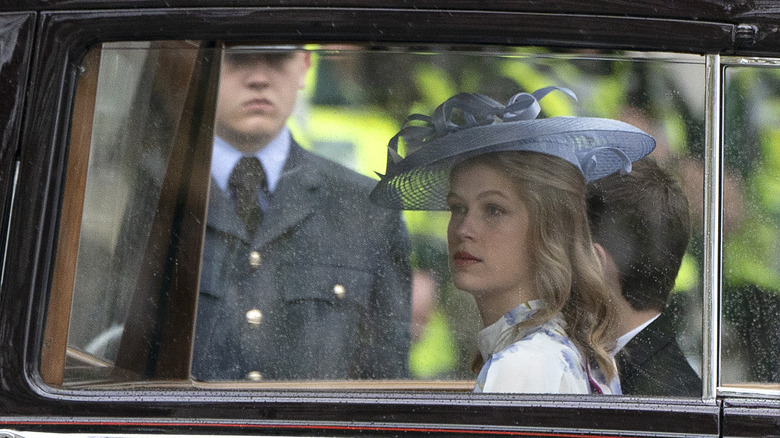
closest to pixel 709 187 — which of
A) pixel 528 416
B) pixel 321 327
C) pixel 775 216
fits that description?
pixel 775 216

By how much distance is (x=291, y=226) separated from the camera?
185 centimetres

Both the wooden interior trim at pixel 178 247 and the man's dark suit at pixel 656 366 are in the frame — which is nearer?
the man's dark suit at pixel 656 366

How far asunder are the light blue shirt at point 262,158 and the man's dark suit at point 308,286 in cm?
2

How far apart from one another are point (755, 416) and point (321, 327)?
859 mm

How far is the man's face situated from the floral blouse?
2.00 ft

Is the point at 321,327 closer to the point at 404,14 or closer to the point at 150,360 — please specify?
the point at 150,360

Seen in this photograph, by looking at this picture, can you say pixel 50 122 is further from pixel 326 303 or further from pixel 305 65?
pixel 326 303

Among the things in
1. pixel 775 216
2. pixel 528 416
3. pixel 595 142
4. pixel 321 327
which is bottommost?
pixel 528 416

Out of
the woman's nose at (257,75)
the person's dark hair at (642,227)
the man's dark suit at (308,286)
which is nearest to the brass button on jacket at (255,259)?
the man's dark suit at (308,286)

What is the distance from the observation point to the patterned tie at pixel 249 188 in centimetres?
186

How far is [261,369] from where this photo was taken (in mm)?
1838

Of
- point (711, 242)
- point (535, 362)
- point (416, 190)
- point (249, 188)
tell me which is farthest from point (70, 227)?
point (711, 242)

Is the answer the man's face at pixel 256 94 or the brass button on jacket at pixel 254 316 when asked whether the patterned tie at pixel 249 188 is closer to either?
the man's face at pixel 256 94

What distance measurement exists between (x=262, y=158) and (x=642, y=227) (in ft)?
2.56
